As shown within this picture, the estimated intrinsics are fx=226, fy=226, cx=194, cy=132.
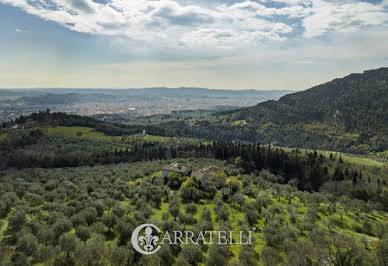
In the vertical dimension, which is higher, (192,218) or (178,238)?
(178,238)

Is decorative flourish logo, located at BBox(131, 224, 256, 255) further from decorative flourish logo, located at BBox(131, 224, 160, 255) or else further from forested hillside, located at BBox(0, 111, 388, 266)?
forested hillside, located at BBox(0, 111, 388, 266)

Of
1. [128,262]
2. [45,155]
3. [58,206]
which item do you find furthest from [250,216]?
[45,155]

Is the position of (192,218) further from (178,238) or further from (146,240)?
(146,240)

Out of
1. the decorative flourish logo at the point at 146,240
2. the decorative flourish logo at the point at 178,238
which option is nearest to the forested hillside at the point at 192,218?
the decorative flourish logo at the point at 146,240

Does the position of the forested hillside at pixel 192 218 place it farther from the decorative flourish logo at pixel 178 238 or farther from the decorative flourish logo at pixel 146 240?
the decorative flourish logo at pixel 178 238

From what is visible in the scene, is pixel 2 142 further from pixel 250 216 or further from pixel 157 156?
pixel 250 216

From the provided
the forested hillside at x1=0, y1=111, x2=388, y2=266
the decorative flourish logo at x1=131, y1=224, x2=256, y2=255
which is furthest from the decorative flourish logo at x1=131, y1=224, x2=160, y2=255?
the forested hillside at x1=0, y1=111, x2=388, y2=266

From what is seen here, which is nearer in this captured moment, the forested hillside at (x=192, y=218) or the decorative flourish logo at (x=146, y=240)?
the forested hillside at (x=192, y=218)

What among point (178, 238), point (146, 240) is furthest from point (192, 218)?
point (146, 240)
